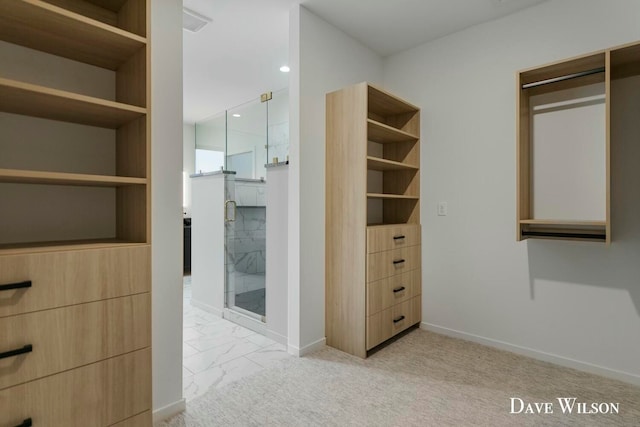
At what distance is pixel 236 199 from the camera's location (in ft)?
11.4

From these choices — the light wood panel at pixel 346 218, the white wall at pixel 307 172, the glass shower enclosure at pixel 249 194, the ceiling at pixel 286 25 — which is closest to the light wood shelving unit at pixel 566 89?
the ceiling at pixel 286 25

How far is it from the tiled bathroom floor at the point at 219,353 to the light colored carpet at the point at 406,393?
11 cm

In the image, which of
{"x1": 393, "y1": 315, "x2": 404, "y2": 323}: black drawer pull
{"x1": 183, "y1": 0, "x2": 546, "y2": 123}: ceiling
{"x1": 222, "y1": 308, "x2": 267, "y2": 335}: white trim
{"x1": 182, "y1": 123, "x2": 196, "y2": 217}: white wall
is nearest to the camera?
{"x1": 183, "y1": 0, "x2": 546, "y2": 123}: ceiling

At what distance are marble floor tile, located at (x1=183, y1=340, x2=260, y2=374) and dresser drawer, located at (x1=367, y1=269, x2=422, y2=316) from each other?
101 cm

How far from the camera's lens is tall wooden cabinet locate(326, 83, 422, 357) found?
95.0 inches

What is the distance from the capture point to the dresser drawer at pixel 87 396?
1110mm

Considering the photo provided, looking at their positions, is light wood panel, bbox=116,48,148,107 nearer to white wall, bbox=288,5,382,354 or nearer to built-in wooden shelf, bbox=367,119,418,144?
white wall, bbox=288,5,382,354

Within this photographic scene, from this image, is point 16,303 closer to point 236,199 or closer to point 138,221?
point 138,221

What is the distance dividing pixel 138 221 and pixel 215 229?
6.44ft

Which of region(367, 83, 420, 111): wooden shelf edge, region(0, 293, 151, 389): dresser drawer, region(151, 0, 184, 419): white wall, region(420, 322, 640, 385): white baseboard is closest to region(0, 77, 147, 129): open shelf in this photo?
region(151, 0, 184, 419): white wall

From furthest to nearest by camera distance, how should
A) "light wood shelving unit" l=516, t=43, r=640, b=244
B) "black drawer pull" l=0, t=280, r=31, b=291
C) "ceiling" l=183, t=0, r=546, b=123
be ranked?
"ceiling" l=183, t=0, r=546, b=123, "light wood shelving unit" l=516, t=43, r=640, b=244, "black drawer pull" l=0, t=280, r=31, b=291

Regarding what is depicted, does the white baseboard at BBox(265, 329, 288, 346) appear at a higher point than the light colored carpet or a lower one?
higher

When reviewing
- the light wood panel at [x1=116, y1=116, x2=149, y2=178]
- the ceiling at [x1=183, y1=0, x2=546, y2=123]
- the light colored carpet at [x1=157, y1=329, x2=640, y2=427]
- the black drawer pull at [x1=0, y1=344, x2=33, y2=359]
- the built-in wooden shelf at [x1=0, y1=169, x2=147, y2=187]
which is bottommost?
the light colored carpet at [x1=157, y1=329, x2=640, y2=427]

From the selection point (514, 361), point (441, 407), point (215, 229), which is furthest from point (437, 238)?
point (215, 229)
